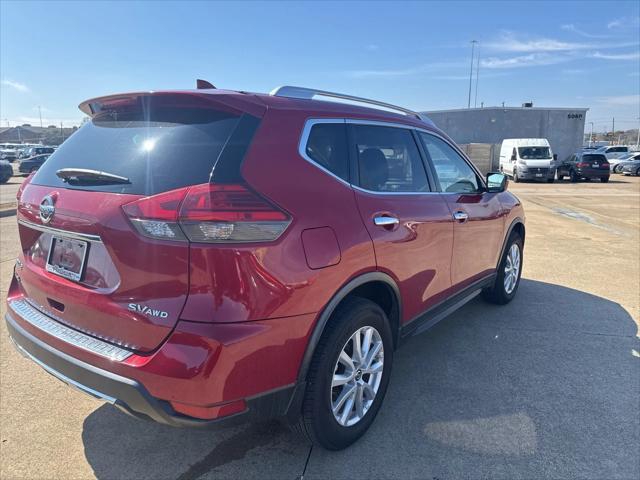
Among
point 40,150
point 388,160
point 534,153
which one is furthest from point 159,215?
point 40,150

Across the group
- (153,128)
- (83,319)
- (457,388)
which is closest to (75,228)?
(83,319)

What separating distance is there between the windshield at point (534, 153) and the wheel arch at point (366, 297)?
25.4 meters

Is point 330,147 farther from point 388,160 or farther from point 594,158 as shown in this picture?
point 594,158

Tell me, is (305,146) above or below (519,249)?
above

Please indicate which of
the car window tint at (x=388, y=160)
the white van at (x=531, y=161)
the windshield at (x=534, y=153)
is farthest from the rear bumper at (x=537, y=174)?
the car window tint at (x=388, y=160)

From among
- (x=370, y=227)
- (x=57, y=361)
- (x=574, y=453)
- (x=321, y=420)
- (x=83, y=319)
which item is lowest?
(x=574, y=453)

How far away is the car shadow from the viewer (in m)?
2.46

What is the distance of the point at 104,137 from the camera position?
2.43 meters

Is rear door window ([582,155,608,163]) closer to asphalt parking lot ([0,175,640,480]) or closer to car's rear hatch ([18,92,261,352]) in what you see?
asphalt parking lot ([0,175,640,480])

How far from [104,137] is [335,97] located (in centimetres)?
132

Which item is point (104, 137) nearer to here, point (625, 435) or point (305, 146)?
point (305, 146)

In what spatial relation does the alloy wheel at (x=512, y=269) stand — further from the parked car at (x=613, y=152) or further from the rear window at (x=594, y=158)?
the parked car at (x=613, y=152)

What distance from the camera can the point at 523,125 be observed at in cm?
3584

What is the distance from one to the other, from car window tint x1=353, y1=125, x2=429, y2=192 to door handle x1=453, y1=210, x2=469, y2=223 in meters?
0.39
